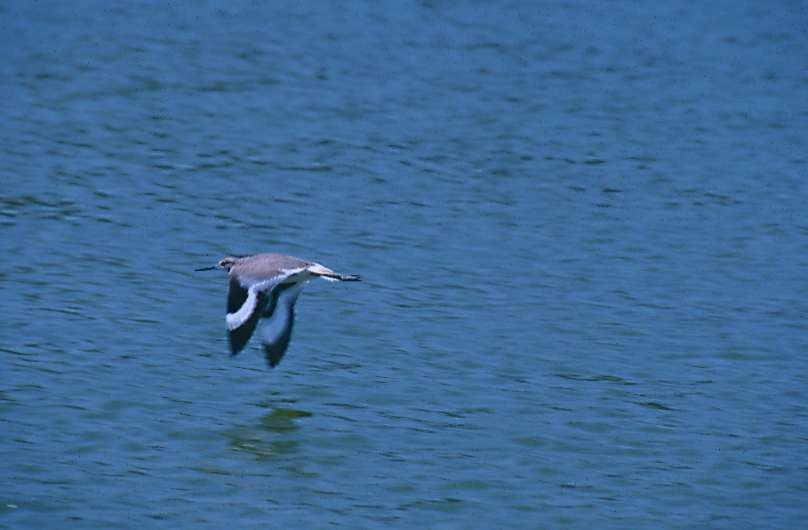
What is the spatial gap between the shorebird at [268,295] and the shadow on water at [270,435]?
44 cm

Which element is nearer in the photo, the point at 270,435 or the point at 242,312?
the point at 270,435

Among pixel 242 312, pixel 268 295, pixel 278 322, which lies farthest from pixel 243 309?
pixel 278 322

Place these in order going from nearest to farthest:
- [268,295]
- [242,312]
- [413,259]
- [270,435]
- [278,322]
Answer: [270,435] < [242,312] < [268,295] < [278,322] < [413,259]

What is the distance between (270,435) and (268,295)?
2.95ft

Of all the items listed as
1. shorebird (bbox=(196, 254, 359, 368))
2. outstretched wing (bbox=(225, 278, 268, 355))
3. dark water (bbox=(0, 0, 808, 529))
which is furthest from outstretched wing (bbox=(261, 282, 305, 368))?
outstretched wing (bbox=(225, 278, 268, 355))

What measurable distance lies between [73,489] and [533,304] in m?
4.23

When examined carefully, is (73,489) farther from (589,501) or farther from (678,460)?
(678,460)

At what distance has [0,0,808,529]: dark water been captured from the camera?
9.28 m

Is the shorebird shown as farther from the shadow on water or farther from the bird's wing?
the shadow on water

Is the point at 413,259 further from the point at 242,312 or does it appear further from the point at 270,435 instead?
the point at 270,435

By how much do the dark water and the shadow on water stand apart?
0.07 feet

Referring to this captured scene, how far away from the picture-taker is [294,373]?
1059 centimetres

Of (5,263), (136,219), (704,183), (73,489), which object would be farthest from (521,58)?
(73,489)

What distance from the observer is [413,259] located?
12703 millimetres
